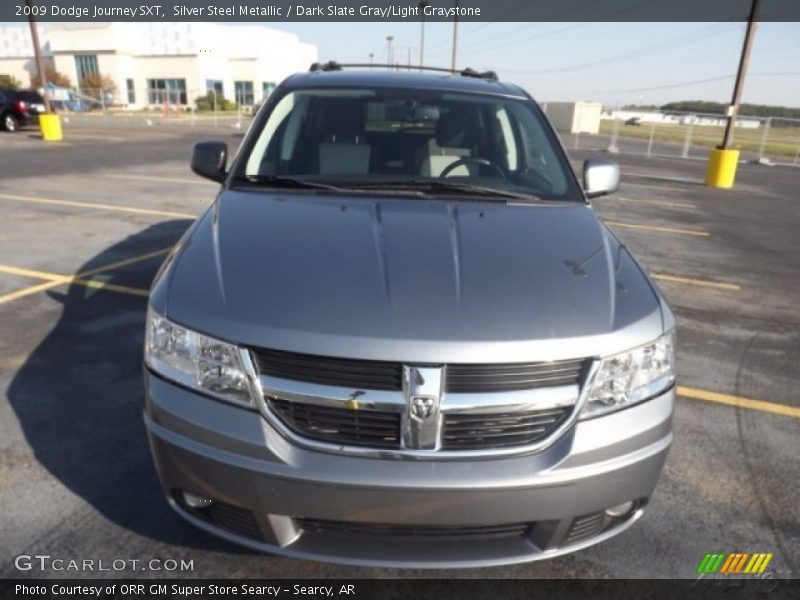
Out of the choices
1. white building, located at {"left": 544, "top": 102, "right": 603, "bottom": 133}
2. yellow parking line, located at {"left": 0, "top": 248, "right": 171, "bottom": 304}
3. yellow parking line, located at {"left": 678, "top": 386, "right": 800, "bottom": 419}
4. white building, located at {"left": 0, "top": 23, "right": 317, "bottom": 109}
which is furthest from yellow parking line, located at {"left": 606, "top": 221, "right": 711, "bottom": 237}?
white building, located at {"left": 0, "top": 23, "right": 317, "bottom": 109}

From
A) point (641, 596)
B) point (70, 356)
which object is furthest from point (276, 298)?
point (70, 356)

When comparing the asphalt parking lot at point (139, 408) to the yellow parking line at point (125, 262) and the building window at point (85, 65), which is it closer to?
the yellow parking line at point (125, 262)

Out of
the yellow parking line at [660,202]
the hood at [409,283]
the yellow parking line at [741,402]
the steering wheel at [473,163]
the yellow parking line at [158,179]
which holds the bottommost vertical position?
the yellow parking line at [660,202]

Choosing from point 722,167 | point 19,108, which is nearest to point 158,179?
point 722,167

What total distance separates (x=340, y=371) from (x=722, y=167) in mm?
16193

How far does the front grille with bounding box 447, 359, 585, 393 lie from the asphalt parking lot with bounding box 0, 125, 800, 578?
2.93 ft

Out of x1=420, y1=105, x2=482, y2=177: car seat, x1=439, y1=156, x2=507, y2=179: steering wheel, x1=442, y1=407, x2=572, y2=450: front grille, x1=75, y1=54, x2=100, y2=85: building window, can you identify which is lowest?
x1=442, y1=407, x2=572, y2=450: front grille

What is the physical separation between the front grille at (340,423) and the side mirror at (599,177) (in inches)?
85.6

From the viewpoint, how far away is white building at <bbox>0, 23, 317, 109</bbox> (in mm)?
61094

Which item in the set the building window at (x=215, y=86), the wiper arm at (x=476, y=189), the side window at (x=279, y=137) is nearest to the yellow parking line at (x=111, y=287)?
the side window at (x=279, y=137)

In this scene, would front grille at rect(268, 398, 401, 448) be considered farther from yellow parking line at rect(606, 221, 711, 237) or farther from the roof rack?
yellow parking line at rect(606, 221, 711, 237)

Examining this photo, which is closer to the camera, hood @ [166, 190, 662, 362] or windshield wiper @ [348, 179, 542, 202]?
hood @ [166, 190, 662, 362]

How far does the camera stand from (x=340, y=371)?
Answer: 182 cm

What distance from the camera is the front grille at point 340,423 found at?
5.97 ft
